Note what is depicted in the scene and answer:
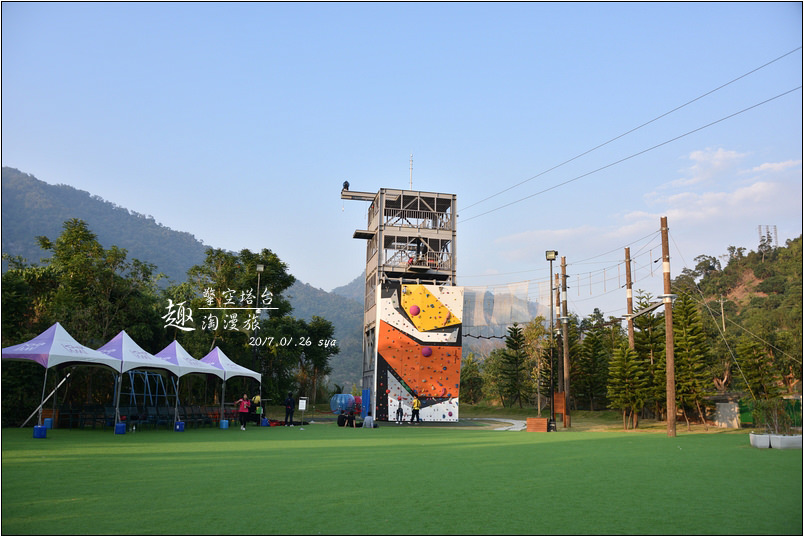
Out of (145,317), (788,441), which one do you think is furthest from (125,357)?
(788,441)

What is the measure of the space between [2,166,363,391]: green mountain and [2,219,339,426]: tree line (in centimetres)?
5434

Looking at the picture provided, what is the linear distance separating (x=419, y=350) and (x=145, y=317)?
1417 cm

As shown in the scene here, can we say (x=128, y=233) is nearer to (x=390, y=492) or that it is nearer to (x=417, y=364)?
(x=417, y=364)

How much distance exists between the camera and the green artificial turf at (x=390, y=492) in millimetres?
5758

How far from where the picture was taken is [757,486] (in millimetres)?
8227

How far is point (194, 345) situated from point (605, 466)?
90.5 feet

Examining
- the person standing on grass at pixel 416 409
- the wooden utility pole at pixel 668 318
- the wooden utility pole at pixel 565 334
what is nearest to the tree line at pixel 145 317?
the person standing on grass at pixel 416 409

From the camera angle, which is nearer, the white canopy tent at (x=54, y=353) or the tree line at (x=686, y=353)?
the white canopy tent at (x=54, y=353)

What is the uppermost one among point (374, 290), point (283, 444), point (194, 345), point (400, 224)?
point (400, 224)

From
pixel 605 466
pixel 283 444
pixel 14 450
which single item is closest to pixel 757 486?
pixel 605 466

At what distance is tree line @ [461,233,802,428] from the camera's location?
28.5 m

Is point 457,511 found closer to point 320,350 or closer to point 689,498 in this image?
point 689,498

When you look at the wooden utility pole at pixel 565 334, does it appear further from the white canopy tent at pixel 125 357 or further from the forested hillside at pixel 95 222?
the forested hillside at pixel 95 222

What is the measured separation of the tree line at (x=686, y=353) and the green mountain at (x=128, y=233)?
4952 cm
